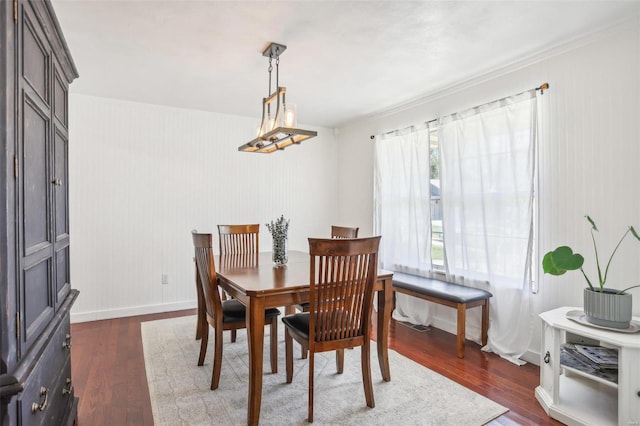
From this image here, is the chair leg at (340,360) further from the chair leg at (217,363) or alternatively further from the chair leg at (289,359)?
the chair leg at (217,363)

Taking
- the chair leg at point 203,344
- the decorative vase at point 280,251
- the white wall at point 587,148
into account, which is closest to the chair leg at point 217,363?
the chair leg at point 203,344

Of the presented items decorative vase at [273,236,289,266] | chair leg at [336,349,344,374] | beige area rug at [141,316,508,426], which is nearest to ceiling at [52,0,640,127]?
decorative vase at [273,236,289,266]

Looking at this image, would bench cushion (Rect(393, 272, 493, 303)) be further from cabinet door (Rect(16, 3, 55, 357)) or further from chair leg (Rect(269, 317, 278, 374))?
cabinet door (Rect(16, 3, 55, 357))

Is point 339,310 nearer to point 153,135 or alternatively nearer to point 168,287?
point 168,287

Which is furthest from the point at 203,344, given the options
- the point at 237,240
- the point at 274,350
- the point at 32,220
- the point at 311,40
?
the point at 311,40

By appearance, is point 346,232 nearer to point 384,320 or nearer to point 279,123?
point 384,320

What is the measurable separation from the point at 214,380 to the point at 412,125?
10.4ft

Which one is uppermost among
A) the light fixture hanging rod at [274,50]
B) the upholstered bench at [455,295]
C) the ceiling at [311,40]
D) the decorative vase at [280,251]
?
the ceiling at [311,40]

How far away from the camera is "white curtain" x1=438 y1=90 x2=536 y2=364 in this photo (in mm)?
2902

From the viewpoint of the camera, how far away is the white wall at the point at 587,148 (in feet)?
7.66

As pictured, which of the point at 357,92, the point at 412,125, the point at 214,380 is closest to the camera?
the point at 214,380

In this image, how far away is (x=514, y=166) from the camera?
296 centimetres

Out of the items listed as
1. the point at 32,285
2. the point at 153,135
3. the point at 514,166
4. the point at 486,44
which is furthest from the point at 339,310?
the point at 153,135

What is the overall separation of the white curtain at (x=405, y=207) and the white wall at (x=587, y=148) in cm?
105
